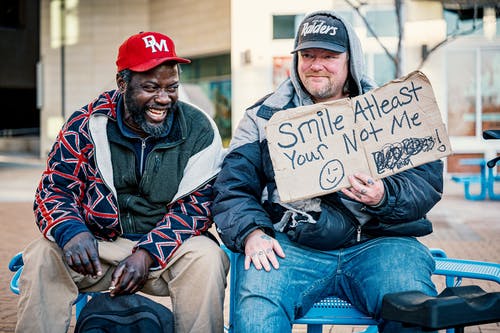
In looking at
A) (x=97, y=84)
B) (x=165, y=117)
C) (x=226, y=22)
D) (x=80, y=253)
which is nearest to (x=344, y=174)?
(x=165, y=117)

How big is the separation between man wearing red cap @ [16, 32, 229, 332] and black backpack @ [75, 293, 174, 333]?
12 cm

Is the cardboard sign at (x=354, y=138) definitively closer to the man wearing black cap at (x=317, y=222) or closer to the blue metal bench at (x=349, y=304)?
the man wearing black cap at (x=317, y=222)

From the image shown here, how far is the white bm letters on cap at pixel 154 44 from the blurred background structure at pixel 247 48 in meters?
4.67

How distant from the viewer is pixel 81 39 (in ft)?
78.8

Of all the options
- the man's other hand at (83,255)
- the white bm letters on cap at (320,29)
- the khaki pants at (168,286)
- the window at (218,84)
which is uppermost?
the window at (218,84)

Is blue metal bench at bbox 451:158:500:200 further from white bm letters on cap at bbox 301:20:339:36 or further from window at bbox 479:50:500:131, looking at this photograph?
white bm letters on cap at bbox 301:20:339:36

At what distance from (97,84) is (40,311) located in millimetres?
21874

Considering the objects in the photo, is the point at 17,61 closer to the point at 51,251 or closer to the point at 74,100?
the point at 74,100

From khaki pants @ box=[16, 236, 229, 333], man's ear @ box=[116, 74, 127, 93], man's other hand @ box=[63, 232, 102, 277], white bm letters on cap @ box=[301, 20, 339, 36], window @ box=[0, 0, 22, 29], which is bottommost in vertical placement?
khaki pants @ box=[16, 236, 229, 333]

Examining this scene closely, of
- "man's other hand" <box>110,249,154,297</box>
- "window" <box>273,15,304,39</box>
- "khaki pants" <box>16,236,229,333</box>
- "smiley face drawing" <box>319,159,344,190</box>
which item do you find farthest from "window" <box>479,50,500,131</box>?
"man's other hand" <box>110,249,154,297</box>

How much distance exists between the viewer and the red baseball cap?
321 centimetres

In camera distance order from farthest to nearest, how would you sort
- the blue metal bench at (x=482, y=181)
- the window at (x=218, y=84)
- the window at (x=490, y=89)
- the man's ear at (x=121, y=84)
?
the window at (x=218, y=84)
the window at (x=490, y=89)
the blue metal bench at (x=482, y=181)
the man's ear at (x=121, y=84)

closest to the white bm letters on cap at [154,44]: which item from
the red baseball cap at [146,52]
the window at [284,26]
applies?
the red baseball cap at [146,52]

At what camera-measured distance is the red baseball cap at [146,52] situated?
321cm
